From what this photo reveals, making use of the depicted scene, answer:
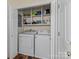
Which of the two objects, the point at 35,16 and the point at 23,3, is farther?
the point at 35,16

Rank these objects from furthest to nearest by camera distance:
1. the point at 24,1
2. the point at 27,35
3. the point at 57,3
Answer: the point at 27,35, the point at 24,1, the point at 57,3

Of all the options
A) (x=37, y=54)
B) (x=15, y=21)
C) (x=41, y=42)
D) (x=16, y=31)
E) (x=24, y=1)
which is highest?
(x=24, y=1)

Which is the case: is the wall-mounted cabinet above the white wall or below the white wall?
below

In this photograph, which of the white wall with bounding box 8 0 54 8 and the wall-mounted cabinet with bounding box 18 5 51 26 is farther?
the wall-mounted cabinet with bounding box 18 5 51 26

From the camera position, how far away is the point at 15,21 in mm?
4082

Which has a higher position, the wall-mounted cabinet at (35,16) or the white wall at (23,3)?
the white wall at (23,3)

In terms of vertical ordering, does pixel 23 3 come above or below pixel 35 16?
above

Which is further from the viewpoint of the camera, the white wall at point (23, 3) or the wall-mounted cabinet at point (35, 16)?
the wall-mounted cabinet at point (35, 16)

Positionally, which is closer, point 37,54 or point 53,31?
point 53,31
